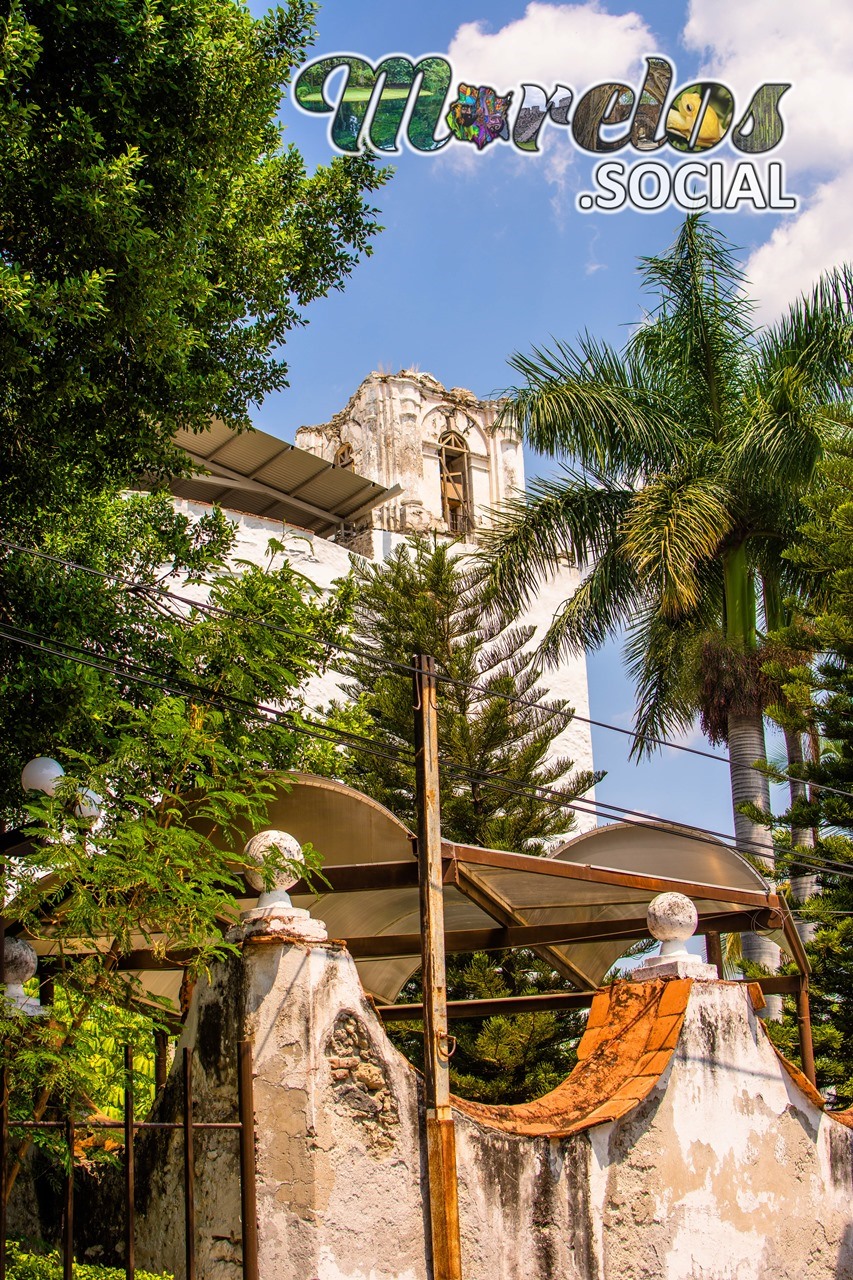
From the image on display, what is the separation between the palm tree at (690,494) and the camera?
14383 mm

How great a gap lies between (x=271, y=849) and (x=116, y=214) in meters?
3.24

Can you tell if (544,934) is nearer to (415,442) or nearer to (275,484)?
(275,484)

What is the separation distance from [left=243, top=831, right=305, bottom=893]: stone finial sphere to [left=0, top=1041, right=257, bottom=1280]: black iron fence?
684 millimetres

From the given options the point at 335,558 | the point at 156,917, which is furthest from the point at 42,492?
the point at 335,558

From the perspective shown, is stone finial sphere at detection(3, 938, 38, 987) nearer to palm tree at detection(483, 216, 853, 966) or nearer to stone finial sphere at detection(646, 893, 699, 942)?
stone finial sphere at detection(646, 893, 699, 942)

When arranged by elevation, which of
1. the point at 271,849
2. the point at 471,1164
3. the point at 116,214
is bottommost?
the point at 471,1164

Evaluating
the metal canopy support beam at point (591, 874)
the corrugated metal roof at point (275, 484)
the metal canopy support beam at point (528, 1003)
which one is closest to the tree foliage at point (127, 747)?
the metal canopy support beam at point (591, 874)

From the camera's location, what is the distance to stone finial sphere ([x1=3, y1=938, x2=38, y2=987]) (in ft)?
20.0

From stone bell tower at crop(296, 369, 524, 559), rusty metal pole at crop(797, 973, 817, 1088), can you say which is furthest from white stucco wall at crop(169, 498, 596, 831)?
rusty metal pole at crop(797, 973, 817, 1088)

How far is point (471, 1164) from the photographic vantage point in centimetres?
542

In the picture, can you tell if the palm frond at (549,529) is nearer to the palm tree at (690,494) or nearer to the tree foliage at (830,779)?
the palm tree at (690,494)

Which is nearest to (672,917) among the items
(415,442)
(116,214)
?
(116,214)

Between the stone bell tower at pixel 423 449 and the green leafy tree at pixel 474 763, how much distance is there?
7047mm

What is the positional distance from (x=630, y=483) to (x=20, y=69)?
1017 centimetres
